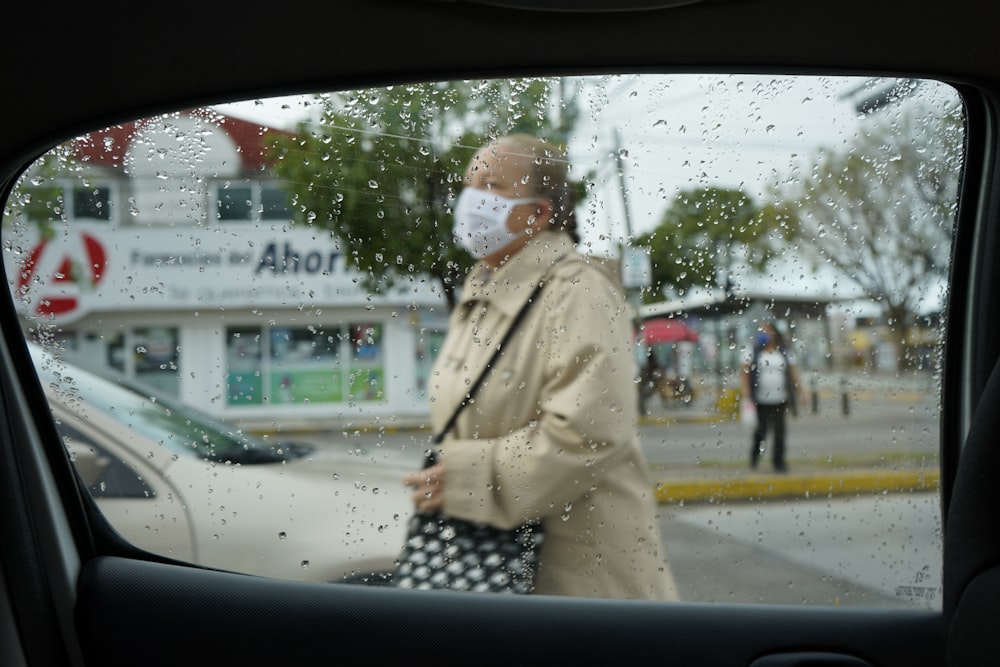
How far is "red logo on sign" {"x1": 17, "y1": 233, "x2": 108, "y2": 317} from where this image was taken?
6.65ft

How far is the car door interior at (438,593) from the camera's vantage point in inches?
66.9

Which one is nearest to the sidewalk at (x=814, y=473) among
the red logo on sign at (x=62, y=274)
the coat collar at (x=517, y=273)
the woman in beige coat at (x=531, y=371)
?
the woman in beige coat at (x=531, y=371)

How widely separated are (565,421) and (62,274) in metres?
1.04

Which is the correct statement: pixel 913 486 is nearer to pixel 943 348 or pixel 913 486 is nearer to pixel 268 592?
pixel 943 348

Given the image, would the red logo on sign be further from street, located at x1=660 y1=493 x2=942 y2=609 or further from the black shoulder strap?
street, located at x1=660 y1=493 x2=942 y2=609

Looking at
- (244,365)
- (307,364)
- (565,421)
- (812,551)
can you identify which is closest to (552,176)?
(565,421)

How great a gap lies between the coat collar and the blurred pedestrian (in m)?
0.45

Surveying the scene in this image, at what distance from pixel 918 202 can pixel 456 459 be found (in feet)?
3.63

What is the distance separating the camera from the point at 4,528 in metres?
1.93

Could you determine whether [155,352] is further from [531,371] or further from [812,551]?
[812,551]

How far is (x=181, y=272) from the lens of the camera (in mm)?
2031

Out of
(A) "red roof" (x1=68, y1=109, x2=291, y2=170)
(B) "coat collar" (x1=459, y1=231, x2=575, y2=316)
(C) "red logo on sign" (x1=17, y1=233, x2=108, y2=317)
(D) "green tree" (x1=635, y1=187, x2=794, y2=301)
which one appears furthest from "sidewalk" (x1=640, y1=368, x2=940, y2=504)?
(C) "red logo on sign" (x1=17, y1=233, x2=108, y2=317)

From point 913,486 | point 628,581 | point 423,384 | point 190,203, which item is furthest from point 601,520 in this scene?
point 190,203

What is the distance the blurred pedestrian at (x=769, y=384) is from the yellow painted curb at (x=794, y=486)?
7cm
